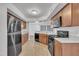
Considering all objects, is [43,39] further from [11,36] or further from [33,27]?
[11,36]

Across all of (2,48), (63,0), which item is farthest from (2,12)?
(63,0)

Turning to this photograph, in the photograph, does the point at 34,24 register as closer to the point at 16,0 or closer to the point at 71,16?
the point at 71,16

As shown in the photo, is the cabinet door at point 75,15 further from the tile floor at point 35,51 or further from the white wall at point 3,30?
the tile floor at point 35,51

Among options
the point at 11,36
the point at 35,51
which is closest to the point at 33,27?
the point at 35,51

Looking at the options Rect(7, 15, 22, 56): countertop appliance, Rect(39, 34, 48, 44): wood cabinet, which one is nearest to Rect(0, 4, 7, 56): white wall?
Rect(7, 15, 22, 56): countertop appliance

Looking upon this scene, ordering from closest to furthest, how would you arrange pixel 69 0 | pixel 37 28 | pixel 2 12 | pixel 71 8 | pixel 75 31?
1. pixel 69 0
2. pixel 71 8
3. pixel 2 12
4. pixel 75 31
5. pixel 37 28

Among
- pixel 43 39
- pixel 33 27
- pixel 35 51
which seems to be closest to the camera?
pixel 35 51

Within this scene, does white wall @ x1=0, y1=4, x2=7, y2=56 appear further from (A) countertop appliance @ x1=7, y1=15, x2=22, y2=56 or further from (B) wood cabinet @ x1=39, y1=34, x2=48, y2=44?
(B) wood cabinet @ x1=39, y1=34, x2=48, y2=44

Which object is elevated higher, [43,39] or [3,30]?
[3,30]

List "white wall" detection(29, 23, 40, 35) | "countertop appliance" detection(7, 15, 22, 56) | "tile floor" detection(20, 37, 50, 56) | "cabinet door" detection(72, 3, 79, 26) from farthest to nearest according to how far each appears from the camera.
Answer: "white wall" detection(29, 23, 40, 35) → "tile floor" detection(20, 37, 50, 56) → "countertop appliance" detection(7, 15, 22, 56) → "cabinet door" detection(72, 3, 79, 26)

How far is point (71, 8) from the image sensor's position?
8.52ft

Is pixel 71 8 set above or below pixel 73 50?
above

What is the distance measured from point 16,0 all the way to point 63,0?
381mm

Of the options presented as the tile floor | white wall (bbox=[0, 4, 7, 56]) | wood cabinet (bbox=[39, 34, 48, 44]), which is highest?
white wall (bbox=[0, 4, 7, 56])
